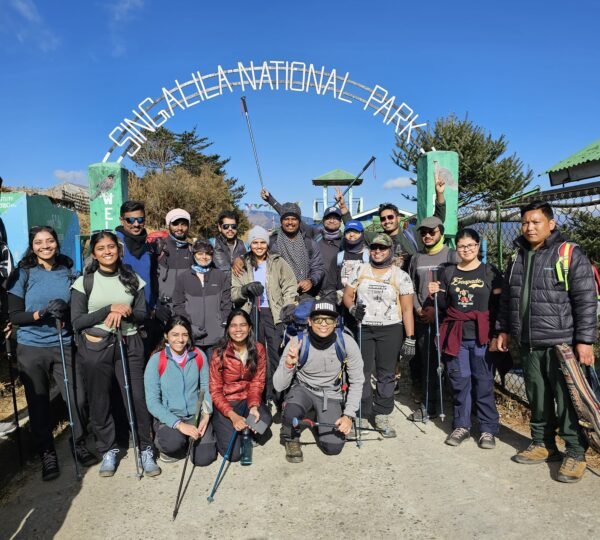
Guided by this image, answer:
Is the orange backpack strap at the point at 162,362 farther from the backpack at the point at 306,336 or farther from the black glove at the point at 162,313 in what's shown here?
the backpack at the point at 306,336

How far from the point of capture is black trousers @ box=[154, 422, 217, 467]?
Answer: 3789 millimetres

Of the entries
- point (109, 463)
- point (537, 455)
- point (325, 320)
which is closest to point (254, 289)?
point (325, 320)

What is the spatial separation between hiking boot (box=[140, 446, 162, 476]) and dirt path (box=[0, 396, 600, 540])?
7 centimetres

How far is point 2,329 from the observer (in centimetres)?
369

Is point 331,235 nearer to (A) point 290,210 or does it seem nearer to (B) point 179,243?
(A) point 290,210

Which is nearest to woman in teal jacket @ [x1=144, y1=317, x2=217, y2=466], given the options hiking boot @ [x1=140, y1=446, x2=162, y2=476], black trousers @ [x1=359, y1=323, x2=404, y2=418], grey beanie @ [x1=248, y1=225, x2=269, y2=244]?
hiking boot @ [x1=140, y1=446, x2=162, y2=476]

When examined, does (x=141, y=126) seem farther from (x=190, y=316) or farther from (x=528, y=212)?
(x=528, y=212)

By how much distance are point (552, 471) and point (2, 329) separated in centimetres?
451

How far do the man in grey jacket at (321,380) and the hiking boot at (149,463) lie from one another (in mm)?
1088

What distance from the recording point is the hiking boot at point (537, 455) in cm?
364

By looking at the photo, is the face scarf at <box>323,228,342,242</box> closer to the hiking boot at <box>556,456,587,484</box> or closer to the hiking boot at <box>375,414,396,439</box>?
the hiking boot at <box>375,414,396,439</box>

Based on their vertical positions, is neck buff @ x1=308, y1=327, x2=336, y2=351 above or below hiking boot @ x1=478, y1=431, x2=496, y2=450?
above

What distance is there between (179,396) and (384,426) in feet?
6.38

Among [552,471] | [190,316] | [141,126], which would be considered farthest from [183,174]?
[552,471]
